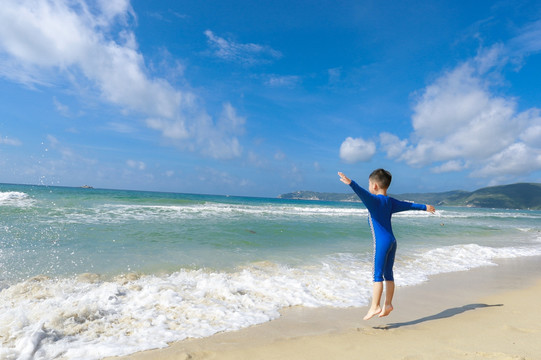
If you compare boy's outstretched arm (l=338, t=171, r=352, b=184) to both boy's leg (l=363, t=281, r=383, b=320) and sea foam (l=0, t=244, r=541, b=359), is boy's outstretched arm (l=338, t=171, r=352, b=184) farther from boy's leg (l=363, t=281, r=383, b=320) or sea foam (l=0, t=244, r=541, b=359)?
sea foam (l=0, t=244, r=541, b=359)

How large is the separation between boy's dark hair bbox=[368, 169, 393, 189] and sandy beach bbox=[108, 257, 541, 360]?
6.49ft

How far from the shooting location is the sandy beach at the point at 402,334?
3.21 m

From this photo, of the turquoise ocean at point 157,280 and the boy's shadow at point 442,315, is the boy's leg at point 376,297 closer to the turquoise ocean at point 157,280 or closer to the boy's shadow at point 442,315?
the boy's shadow at point 442,315

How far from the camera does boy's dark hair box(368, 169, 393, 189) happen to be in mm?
3992

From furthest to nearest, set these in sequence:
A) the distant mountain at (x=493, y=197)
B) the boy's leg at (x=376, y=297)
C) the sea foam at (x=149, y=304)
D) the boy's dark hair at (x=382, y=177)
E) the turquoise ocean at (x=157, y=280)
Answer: the distant mountain at (x=493, y=197) < the boy's dark hair at (x=382, y=177) < the boy's leg at (x=376, y=297) < the turquoise ocean at (x=157, y=280) < the sea foam at (x=149, y=304)

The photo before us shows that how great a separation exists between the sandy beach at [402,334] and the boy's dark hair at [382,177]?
198 centimetres

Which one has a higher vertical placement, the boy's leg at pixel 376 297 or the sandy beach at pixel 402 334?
the boy's leg at pixel 376 297

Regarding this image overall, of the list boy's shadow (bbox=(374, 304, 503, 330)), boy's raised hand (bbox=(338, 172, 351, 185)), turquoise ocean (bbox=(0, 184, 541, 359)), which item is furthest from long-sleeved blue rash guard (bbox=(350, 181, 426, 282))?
turquoise ocean (bbox=(0, 184, 541, 359))

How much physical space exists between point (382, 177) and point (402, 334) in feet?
6.89

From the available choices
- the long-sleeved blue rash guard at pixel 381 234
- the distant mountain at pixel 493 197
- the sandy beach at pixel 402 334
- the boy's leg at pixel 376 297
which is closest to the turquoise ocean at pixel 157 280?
the sandy beach at pixel 402 334

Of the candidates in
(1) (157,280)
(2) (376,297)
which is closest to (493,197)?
(2) (376,297)

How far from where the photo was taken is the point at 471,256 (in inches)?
432

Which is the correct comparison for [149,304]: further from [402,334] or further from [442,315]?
[442,315]

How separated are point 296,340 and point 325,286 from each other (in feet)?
8.38
